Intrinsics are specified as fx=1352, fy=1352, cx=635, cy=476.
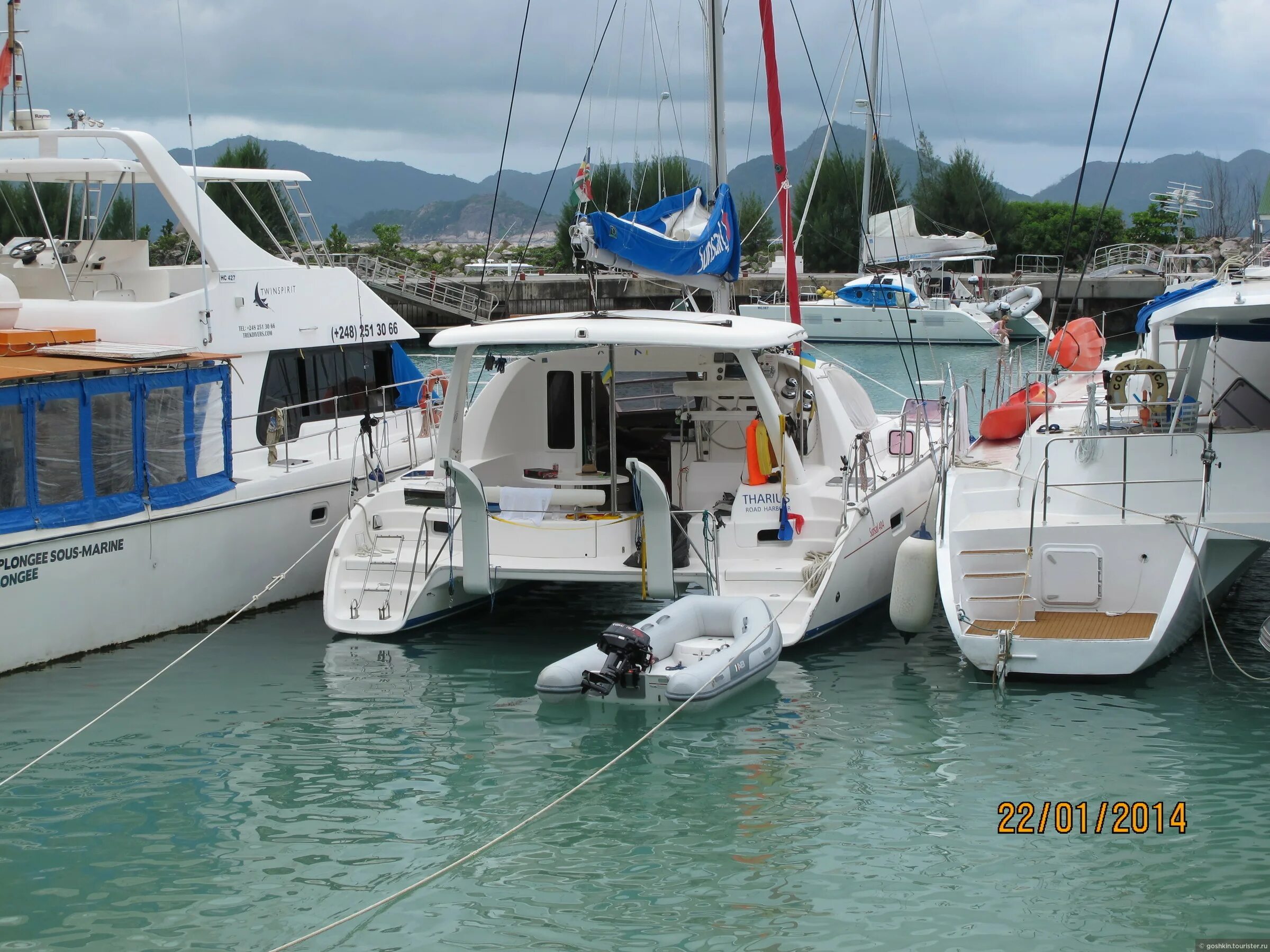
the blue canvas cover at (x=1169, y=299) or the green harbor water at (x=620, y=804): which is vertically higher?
the blue canvas cover at (x=1169, y=299)

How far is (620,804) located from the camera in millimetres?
7629

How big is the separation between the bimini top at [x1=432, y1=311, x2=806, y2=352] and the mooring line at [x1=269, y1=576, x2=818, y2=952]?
2.13 meters

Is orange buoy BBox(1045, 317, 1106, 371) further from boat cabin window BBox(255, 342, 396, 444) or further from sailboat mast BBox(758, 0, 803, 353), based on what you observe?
boat cabin window BBox(255, 342, 396, 444)

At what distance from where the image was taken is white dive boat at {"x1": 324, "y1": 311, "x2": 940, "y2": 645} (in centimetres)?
1027

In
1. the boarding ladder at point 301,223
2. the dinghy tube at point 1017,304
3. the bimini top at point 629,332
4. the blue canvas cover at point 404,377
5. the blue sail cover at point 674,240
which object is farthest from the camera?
the dinghy tube at point 1017,304

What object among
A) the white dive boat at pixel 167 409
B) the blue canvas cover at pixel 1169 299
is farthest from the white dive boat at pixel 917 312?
the blue canvas cover at pixel 1169 299

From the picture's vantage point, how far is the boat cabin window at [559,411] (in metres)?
12.5

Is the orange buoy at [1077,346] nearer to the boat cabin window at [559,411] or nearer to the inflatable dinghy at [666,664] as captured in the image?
the boat cabin window at [559,411]

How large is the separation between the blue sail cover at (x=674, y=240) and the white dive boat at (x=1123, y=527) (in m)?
3.20

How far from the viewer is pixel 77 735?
873cm

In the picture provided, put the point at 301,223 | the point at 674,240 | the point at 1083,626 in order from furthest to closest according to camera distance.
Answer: the point at 301,223 < the point at 674,240 < the point at 1083,626

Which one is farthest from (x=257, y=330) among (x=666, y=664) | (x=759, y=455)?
(x=666, y=664)

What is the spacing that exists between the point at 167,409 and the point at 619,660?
4483 millimetres

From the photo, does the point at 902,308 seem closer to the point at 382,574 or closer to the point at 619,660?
the point at 382,574
